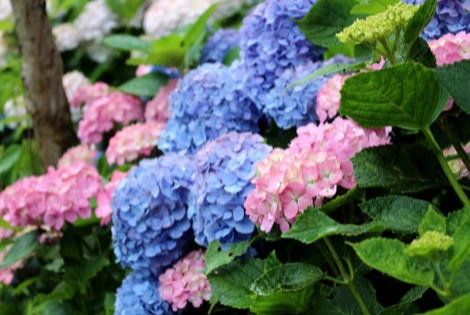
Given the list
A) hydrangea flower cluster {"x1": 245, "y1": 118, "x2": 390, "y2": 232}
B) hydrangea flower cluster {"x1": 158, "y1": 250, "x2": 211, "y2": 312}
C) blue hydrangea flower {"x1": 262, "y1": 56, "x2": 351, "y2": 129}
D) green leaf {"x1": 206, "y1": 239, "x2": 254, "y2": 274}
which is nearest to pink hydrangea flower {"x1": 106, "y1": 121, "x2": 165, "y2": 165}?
blue hydrangea flower {"x1": 262, "y1": 56, "x2": 351, "y2": 129}

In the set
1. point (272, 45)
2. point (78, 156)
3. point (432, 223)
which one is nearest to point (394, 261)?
point (432, 223)

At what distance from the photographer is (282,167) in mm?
1188

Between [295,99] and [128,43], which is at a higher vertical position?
[295,99]

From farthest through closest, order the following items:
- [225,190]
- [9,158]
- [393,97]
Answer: [9,158], [225,190], [393,97]

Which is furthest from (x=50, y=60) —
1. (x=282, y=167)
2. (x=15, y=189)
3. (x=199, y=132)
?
(x=282, y=167)

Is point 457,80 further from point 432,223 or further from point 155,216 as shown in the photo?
point 155,216

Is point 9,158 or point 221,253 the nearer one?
point 221,253

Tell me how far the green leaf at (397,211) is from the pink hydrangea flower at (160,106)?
129 centimetres

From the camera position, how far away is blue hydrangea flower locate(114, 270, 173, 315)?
1.51m

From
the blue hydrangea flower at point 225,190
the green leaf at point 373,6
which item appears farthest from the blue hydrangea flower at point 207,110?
the green leaf at point 373,6

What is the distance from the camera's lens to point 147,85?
7.76ft

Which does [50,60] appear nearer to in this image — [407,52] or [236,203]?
[236,203]

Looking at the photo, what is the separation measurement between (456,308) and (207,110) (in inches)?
41.8

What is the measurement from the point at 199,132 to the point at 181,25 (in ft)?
3.49
